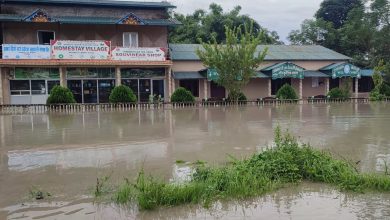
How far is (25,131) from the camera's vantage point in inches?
563

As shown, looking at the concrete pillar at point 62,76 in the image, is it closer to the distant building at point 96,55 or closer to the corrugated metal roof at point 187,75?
the distant building at point 96,55

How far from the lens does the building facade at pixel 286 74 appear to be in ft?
96.0

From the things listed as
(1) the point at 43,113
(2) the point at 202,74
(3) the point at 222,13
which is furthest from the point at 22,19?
(3) the point at 222,13

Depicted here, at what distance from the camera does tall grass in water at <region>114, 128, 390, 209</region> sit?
5.96m

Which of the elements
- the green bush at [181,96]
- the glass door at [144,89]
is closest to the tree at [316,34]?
the glass door at [144,89]

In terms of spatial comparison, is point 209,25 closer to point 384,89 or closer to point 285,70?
point 285,70

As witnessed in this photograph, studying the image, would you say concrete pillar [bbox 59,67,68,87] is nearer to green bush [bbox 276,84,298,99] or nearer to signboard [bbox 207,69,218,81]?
signboard [bbox 207,69,218,81]

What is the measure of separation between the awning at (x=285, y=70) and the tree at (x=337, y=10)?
1813 cm

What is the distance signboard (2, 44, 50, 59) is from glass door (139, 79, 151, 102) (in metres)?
6.15

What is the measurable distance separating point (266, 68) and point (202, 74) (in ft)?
16.4

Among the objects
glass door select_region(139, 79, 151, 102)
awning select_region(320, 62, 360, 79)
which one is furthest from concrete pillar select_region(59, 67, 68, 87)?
awning select_region(320, 62, 360, 79)

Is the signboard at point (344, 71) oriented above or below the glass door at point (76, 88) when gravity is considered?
above

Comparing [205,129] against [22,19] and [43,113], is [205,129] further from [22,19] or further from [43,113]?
[22,19]

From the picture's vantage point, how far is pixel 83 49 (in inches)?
1005
